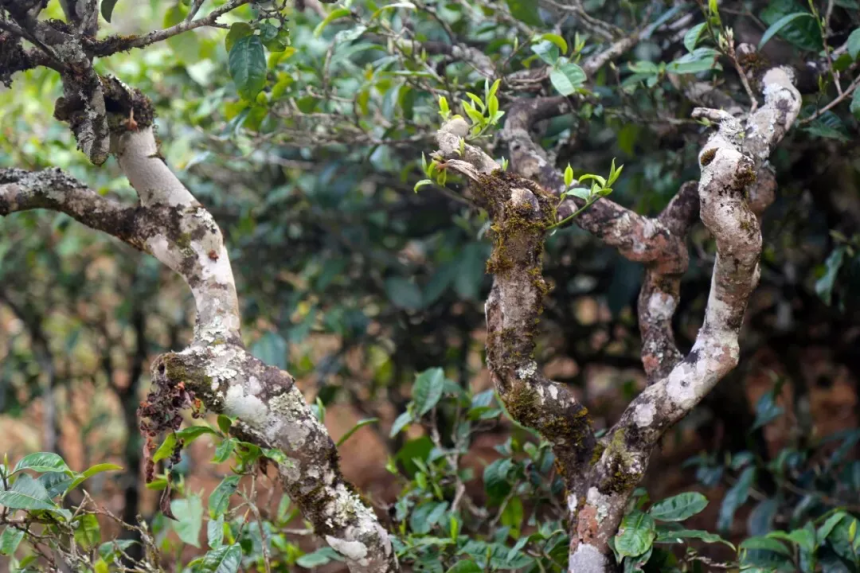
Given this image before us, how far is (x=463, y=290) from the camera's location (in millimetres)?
2184

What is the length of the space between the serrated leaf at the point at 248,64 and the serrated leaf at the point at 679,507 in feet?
3.05

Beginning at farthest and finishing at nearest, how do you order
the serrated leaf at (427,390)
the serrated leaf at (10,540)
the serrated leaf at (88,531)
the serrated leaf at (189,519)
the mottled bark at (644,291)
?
the serrated leaf at (427,390) < the serrated leaf at (189,519) < the serrated leaf at (88,531) < the serrated leaf at (10,540) < the mottled bark at (644,291)

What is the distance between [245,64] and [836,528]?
1.34 meters

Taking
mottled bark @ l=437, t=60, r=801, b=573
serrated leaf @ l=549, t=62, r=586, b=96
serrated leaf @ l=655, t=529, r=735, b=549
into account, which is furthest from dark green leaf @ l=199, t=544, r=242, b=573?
serrated leaf @ l=549, t=62, r=586, b=96

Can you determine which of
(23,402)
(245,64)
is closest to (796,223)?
(245,64)

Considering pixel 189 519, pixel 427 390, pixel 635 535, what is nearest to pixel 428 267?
pixel 427 390

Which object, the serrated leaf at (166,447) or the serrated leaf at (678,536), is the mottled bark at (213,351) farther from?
the serrated leaf at (678,536)

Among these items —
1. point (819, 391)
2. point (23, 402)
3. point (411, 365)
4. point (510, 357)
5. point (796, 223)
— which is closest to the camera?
point (510, 357)

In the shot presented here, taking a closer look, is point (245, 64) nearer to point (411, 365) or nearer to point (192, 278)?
point (192, 278)

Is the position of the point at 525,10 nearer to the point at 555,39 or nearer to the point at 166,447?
the point at 555,39

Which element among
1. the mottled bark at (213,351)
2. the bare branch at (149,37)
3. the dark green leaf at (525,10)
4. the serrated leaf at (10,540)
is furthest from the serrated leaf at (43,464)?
the dark green leaf at (525,10)

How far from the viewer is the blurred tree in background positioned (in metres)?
1.36

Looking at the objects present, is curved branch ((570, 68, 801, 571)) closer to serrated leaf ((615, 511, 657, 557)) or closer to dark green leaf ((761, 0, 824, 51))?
serrated leaf ((615, 511, 657, 557))

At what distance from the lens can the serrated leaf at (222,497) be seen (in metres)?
1.19
